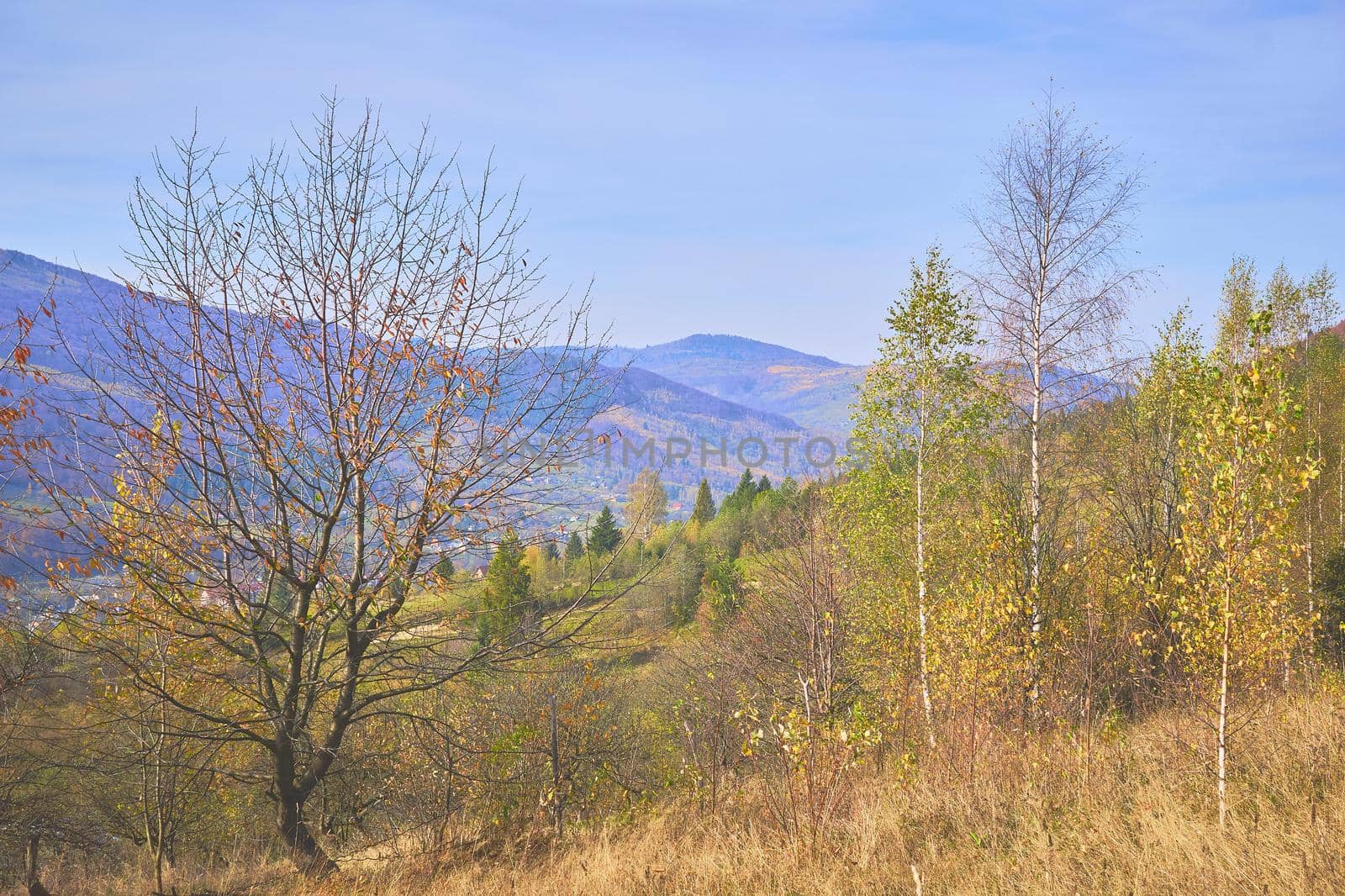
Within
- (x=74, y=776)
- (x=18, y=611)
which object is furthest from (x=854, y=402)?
(x=74, y=776)

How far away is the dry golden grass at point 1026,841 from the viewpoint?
16.8 feet

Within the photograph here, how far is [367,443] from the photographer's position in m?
6.45

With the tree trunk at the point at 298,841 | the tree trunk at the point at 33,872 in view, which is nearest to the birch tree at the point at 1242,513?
the tree trunk at the point at 298,841

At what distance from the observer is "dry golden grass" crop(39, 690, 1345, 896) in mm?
5133

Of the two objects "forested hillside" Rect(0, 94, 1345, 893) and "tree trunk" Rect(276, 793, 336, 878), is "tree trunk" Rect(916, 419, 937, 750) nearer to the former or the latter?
"forested hillside" Rect(0, 94, 1345, 893)

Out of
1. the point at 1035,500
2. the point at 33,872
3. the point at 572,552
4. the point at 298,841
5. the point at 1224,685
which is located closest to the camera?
the point at 33,872

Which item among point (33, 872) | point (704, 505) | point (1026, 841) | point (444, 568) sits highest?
point (444, 568)

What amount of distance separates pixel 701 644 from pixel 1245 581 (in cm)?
2256

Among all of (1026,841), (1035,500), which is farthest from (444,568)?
(1035,500)

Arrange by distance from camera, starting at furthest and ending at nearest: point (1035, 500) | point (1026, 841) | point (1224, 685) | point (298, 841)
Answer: point (1035, 500)
point (298, 841)
point (1224, 685)
point (1026, 841)

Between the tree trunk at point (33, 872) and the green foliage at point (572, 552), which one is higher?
the green foliage at point (572, 552)

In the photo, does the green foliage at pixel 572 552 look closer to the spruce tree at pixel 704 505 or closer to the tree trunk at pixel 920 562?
the tree trunk at pixel 920 562

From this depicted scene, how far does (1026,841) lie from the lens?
239 inches

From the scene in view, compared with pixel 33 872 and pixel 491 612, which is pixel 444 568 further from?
pixel 33 872
